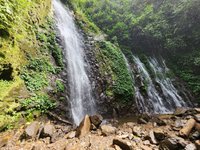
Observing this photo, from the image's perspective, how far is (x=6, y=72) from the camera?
5.40 metres

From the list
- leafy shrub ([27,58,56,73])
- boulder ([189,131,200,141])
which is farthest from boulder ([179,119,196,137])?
leafy shrub ([27,58,56,73])

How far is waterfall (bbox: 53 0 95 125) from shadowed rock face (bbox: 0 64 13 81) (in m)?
2.77

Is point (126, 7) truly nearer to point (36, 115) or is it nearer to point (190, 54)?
point (190, 54)

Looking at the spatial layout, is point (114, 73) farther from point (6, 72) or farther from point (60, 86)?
point (6, 72)

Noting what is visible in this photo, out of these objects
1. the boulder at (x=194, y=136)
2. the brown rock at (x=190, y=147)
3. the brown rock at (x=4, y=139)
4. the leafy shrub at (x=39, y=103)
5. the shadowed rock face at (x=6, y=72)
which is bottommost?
the brown rock at (x=190, y=147)

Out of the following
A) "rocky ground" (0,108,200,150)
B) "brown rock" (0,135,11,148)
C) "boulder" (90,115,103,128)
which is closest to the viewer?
"rocky ground" (0,108,200,150)

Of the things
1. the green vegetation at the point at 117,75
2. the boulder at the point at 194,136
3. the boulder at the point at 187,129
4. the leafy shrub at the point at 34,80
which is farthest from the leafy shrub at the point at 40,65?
the boulder at the point at 194,136

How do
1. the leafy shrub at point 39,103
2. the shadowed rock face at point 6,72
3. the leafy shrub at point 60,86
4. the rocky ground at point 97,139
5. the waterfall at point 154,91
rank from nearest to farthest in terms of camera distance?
the rocky ground at point 97,139
the shadowed rock face at point 6,72
the leafy shrub at point 39,103
the leafy shrub at point 60,86
the waterfall at point 154,91

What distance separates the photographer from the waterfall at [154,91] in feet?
30.2

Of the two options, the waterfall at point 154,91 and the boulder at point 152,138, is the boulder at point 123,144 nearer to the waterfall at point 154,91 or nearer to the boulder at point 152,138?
the boulder at point 152,138

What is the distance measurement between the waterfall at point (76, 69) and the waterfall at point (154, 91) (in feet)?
9.44

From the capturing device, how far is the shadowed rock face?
17.4 ft

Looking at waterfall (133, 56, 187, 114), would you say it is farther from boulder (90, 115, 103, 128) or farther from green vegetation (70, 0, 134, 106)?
boulder (90, 115, 103, 128)

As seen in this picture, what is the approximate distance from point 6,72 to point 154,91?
7.99m
